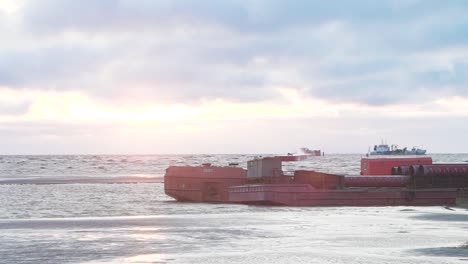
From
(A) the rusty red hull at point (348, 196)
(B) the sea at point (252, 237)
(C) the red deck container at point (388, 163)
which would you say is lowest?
(B) the sea at point (252, 237)

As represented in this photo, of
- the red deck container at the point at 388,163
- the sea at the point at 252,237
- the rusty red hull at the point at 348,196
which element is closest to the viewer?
the sea at the point at 252,237

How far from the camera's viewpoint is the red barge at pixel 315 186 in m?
38.1

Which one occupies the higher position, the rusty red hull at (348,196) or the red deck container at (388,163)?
the red deck container at (388,163)

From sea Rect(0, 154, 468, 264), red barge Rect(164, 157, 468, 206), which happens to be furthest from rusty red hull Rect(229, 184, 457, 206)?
sea Rect(0, 154, 468, 264)

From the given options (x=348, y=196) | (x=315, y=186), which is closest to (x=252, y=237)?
(x=348, y=196)

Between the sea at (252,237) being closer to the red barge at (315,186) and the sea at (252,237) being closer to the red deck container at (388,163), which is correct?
the red barge at (315,186)

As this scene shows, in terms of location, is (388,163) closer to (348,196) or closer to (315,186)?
(315,186)

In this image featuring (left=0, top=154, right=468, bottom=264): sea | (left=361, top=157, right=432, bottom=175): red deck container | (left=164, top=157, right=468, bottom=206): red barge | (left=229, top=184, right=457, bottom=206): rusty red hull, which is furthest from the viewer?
(left=361, top=157, right=432, bottom=175): red deck container

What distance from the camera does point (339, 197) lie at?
1496 inches

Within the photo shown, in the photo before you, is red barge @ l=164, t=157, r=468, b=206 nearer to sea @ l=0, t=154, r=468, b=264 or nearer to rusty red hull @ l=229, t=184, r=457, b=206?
rusty red hull @ l=229, t=184, r=457, b=206

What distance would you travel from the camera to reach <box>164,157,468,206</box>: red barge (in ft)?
125

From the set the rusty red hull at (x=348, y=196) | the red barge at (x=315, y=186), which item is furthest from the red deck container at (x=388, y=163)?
the rusty red hull at (x=348, y=196)

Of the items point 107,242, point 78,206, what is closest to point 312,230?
point 107,242

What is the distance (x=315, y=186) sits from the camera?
132ft
